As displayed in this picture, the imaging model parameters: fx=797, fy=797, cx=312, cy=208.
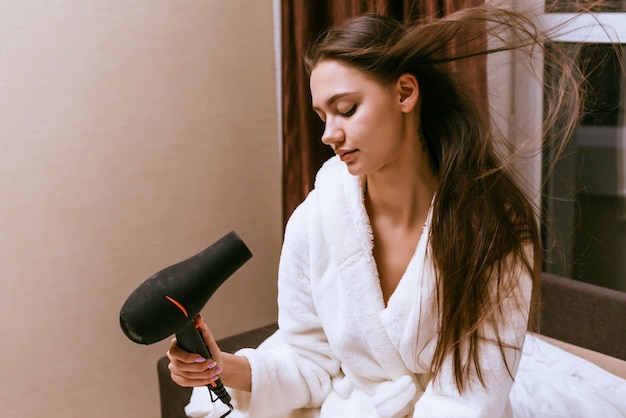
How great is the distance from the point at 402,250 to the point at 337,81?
12.4 inches

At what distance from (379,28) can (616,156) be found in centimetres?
96

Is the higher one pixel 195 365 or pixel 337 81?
pixel 337 81

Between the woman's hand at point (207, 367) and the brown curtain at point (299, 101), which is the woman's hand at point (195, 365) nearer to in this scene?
the woman's hand at point (207, 367)

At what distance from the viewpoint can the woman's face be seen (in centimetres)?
119

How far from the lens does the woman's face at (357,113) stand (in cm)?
119

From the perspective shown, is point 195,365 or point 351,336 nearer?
point 195,365

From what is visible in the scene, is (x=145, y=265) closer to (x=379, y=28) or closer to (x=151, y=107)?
(x=151, y=107)

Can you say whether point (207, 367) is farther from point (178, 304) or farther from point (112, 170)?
point (112, 170)

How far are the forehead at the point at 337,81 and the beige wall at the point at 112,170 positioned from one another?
1.03 metres

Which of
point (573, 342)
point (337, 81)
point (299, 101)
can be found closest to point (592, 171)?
point (573, 342)

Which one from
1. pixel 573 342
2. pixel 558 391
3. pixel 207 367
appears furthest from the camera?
pixel 573 342

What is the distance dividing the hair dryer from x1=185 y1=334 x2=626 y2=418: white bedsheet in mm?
318

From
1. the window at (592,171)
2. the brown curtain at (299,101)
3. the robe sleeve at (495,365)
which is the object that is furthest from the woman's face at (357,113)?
the brown curtain at (299,101)

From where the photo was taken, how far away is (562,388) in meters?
1.56
